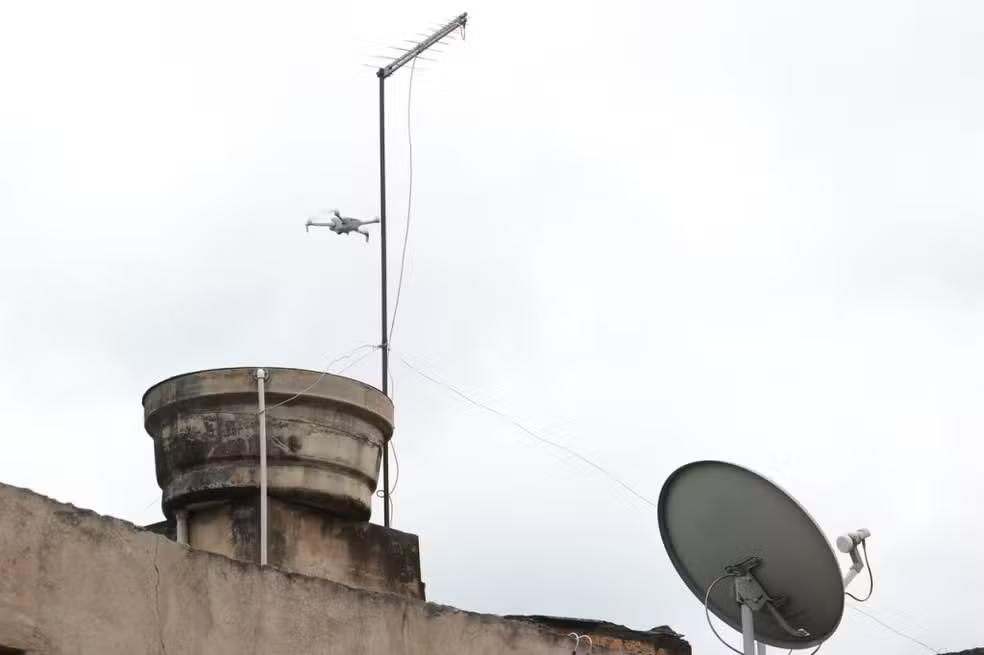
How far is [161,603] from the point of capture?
24.3ft

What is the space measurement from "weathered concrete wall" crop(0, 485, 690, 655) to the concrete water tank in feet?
6.60

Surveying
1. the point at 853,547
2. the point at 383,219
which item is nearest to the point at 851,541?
the point at 853,547

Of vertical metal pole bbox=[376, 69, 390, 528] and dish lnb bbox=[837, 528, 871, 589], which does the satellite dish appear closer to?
dish lnb bbox=[837, 528, 871, 589]

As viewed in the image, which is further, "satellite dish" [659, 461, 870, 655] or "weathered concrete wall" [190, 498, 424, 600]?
"weathered concrete wall" [190, 498, 424, 600]

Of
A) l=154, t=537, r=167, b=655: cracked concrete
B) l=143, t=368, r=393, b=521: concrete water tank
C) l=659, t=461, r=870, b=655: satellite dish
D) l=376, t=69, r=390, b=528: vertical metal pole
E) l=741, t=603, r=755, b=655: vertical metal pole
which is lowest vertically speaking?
l=154, t=537, r=167, b=655: cracked concrete

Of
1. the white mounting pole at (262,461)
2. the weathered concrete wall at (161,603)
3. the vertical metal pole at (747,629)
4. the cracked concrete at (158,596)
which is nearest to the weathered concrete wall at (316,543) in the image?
the white mounting pole at (262,461)

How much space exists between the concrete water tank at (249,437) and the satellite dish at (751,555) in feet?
6.99

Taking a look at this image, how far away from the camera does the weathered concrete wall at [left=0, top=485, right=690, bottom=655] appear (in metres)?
6.86

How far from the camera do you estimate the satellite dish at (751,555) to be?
30.7 feet

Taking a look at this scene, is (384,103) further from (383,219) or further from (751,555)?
(751,555)

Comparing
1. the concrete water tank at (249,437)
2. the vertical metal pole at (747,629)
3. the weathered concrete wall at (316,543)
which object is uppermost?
the concrete water tank at (249,437)

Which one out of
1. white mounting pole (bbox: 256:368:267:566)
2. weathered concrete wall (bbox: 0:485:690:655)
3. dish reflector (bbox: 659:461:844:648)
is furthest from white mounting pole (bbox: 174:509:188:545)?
dish reflector (bbox: 659:461:844:648)

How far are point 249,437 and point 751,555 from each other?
10.2 ft

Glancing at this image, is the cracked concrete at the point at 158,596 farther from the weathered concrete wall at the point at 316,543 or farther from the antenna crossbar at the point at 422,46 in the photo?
the antenna crossbar at the point at 422,46
